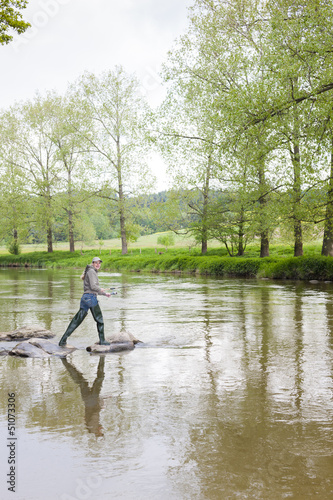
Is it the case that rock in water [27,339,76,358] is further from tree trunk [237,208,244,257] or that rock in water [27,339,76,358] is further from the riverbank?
tree trunk [237,208,244,257]

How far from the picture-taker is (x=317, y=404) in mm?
6816

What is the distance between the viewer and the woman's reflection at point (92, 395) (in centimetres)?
606

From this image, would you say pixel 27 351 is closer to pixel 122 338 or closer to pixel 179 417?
pixel 122 338

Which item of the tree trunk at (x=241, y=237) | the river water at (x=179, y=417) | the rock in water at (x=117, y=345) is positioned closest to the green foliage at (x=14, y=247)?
the tree trunk at (x=241, y=237)

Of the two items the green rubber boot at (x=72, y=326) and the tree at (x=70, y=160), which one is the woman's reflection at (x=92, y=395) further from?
the tree at (x=70, y=160)

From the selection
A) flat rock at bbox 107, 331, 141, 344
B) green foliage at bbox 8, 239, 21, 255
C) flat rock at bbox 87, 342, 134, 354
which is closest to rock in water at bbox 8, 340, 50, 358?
flat rock at bbox 87, 342, 134, 354

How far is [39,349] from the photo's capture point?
10.5m

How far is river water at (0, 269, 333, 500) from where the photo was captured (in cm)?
464

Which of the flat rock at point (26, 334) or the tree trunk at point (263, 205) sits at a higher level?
the tree trunk at point (263, 205)

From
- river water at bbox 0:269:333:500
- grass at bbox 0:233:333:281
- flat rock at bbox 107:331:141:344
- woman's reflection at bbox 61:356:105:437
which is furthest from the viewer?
grass at bbox 0:233:333:281

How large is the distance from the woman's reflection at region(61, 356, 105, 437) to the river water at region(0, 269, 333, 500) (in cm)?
2

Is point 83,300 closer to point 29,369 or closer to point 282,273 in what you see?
point 29,369

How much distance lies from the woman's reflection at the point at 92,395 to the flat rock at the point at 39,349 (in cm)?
52

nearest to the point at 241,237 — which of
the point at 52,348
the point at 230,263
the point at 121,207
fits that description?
the point at 230,263
